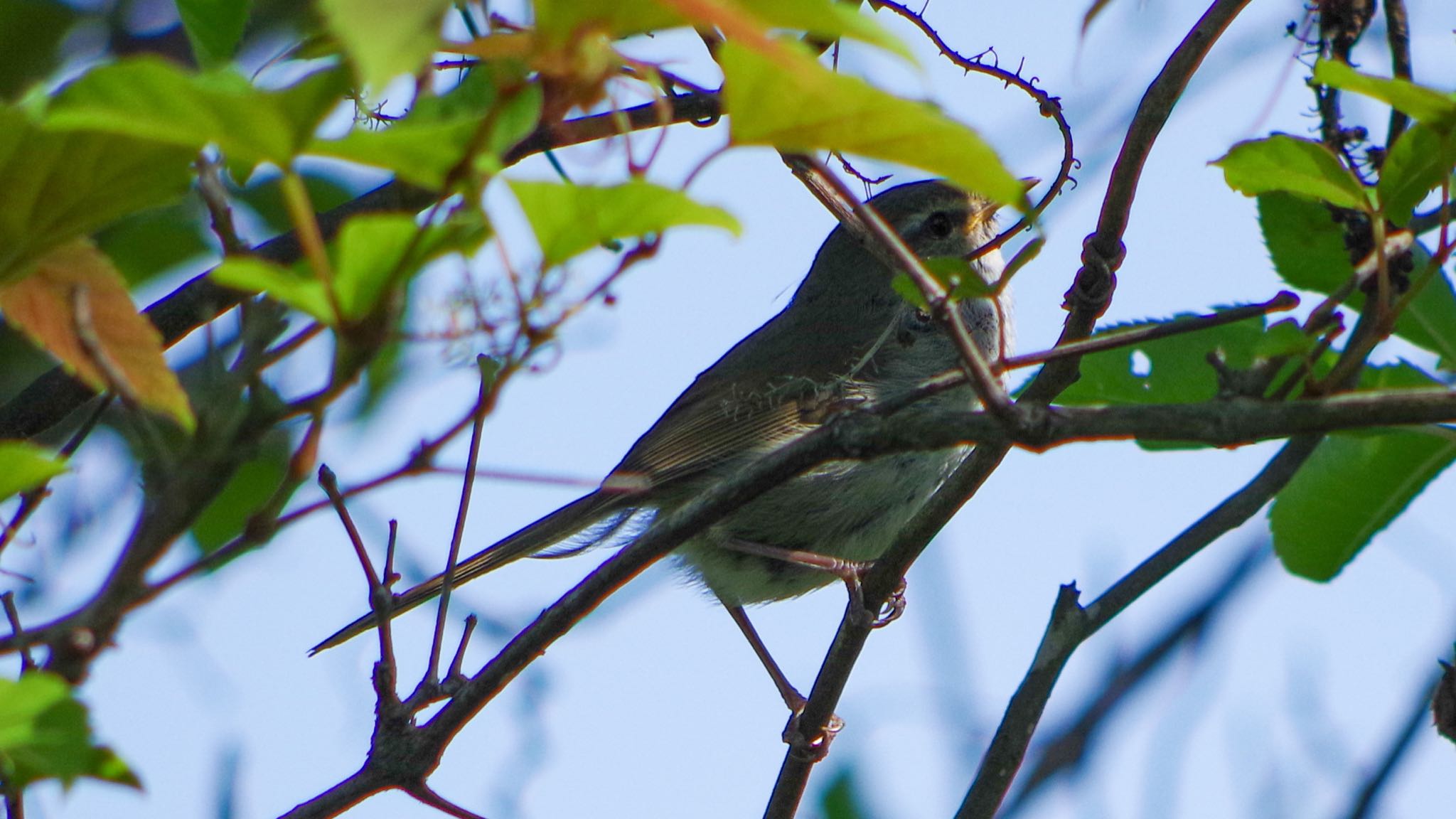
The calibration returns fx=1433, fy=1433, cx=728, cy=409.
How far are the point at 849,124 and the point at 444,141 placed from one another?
31 centimetres

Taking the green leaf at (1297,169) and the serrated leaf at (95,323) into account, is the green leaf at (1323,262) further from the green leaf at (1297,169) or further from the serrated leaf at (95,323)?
the serrated leaf at (95,323)

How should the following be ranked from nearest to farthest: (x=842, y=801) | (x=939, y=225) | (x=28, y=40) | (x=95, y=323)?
(x=95, y=323) → (x=842, y=801) → (x=28, y=40) → (x=939, y=225)

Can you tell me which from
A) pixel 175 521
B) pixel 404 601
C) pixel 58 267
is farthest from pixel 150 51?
pixel 175 521

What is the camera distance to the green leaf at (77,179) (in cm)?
130

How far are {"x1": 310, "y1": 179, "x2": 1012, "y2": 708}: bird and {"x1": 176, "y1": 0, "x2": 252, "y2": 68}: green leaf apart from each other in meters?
2.44

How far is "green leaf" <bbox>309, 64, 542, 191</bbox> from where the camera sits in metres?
1.04

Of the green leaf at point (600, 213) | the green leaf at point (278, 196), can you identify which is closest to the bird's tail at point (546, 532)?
the green leaf at point (278, 196)

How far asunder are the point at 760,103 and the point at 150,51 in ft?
11.2

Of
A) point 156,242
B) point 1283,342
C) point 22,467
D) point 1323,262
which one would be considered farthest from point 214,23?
point 156,242

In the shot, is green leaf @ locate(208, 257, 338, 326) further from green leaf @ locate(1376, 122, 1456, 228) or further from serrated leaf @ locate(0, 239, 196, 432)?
green leaf @ locate(1376, 122, 1456, 228)

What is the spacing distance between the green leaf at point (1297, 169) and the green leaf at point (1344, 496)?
599mm

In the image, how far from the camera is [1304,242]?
7.42ft

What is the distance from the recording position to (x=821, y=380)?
5.12m

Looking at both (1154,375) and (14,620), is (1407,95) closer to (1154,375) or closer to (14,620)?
(1154,375)
